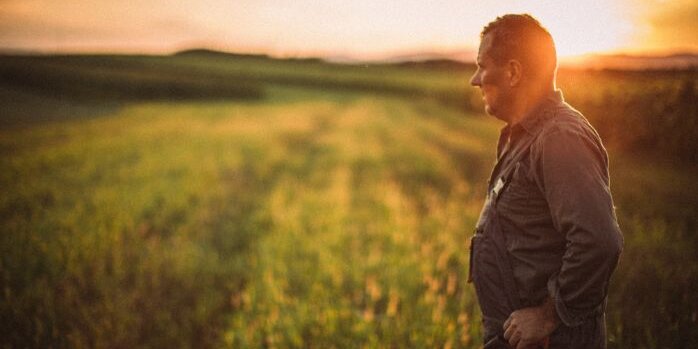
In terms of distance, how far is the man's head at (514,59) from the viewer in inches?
63.6

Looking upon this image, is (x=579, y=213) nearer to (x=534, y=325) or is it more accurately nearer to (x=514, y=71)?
(x=534, y=325)

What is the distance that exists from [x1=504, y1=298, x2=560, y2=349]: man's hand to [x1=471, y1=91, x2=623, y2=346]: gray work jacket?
83 mm

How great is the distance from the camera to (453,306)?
363cm

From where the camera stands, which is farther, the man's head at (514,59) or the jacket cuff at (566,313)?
the man's head at (514,59)

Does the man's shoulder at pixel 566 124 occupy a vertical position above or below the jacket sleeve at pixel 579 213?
above

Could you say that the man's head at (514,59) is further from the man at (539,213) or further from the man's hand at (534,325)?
the man's hand at (534,325)

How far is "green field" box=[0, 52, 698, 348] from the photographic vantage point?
3580mm

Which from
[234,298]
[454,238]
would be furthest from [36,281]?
[454,238]

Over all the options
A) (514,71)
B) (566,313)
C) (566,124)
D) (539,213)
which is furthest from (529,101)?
(566,313)

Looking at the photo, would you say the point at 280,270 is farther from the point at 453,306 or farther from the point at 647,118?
the point at 647,118

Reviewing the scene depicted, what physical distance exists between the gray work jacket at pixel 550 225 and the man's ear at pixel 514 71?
0.16m

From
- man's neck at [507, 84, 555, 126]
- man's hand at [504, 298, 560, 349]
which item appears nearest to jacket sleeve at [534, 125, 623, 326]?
man's hand at [504, 298, 560, 349]

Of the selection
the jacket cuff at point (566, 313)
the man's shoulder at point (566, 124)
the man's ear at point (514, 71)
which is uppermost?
the man's ear at point (514, 71)

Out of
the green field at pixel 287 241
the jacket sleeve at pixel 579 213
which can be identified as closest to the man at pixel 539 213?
the jacket sleeve at pixel 579 213
